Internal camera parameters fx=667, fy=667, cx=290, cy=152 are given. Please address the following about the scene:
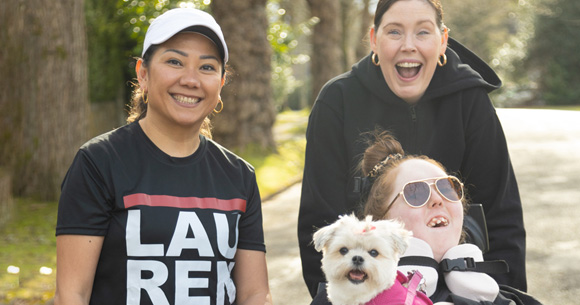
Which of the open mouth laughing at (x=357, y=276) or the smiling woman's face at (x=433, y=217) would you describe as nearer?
the open mouth laughing at (x=357, y=276)

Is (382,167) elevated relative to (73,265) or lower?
elevated

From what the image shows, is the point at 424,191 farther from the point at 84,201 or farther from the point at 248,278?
the point at 84,201

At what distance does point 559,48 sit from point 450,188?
33.6 m

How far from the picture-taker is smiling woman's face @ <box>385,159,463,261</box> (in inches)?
120

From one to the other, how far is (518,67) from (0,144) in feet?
105

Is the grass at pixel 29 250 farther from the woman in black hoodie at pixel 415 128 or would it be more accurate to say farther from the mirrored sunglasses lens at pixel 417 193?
the mirrored sunglasses lens at pixel 417 193

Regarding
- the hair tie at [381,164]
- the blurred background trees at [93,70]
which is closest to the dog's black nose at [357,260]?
the hair tie at [381,164]

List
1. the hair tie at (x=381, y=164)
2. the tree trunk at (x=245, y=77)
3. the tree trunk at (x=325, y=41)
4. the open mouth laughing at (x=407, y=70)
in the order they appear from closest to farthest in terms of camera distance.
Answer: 1. the hair tie at (x=381, y=164)
2. the open mouth laughing at (x=407, y=70)
3. the tree trunk at (x=245, y=77)
4. the tree trunk at (x=325, y=41)

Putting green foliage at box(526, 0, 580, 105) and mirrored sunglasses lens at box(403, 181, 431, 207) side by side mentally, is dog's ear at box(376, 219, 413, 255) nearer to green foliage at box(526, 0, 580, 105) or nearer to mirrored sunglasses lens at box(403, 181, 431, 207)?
mirrored sunglasses lens at box(403, 181, 431, 207)

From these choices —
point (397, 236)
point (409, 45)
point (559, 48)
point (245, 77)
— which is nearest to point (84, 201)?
point (397, 236)

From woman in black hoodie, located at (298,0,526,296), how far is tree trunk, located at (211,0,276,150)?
974cm

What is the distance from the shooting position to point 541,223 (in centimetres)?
920

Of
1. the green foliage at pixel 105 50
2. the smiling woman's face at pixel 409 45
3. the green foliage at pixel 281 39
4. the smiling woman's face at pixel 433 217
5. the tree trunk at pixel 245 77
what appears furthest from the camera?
the green foliage at pixel 281 39

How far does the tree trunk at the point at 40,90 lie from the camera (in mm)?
8727
